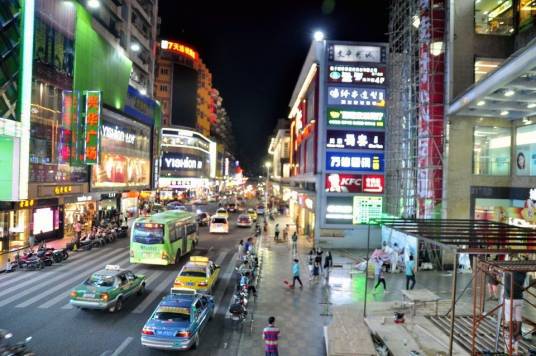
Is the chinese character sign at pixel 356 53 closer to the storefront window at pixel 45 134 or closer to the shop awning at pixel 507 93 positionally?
the shop awning at pixel 507 93

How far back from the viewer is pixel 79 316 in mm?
14883

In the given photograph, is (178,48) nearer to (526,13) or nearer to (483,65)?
(483,65)

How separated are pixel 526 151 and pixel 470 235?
49.8 feet

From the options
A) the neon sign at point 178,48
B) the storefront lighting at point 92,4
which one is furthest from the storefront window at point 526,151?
the neon sign at point 178,48

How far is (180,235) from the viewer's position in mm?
25797

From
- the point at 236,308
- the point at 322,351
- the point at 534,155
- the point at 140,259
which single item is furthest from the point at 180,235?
the point at 534,155

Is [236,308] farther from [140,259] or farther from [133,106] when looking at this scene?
[133,106]

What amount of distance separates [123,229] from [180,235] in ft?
43.2

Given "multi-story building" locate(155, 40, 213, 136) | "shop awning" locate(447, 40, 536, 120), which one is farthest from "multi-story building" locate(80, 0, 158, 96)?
"multi-story building" locate(155, 40, 213, 136)

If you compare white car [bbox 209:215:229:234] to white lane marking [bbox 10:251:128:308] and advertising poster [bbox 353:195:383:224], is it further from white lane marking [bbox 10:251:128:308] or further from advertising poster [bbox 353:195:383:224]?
white lane marking [bbox 10:251:128:308]

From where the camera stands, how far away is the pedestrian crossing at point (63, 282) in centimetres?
1641

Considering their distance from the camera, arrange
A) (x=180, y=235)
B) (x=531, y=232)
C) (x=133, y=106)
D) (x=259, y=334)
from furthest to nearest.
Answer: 1. (x=133, y=106)
2. (x=180, y=235)
3. (x=259, y=334)
4. (x=531, y=232)

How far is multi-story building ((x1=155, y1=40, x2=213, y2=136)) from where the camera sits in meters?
94.6

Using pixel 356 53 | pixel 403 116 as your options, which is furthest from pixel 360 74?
pixel 403 116
